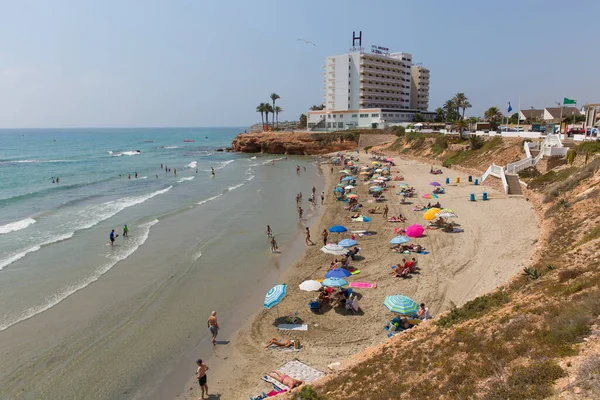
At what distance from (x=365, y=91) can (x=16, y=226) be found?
81483 mm

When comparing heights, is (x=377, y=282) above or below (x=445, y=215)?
below

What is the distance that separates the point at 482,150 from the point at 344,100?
58.8 metres

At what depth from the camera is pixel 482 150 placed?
43.5 meters

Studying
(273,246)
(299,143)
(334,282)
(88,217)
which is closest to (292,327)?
(334,282)

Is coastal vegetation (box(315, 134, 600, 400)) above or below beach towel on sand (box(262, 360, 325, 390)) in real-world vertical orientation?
above

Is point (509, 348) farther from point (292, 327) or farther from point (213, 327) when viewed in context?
point (213, 327)

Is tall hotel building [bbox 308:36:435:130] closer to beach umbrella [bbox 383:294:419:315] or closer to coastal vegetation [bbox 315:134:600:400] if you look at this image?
beach umbrella [bbox 383:294:419:315]

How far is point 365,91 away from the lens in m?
96.8

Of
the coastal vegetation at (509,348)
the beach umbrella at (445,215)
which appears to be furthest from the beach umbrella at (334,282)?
the beach umbrella at (445,215)

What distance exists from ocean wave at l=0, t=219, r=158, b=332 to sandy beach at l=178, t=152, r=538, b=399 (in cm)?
843

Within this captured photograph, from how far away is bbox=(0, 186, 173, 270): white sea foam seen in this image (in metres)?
23.2

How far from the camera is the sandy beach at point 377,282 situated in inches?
494

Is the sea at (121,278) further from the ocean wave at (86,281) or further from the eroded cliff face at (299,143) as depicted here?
the eroded cliff face at (299,143)

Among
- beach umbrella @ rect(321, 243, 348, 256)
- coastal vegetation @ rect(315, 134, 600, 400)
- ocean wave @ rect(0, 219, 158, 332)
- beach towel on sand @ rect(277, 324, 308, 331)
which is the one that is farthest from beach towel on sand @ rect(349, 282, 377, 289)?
ocean wave @ rect(0, 219, 158, 332)
